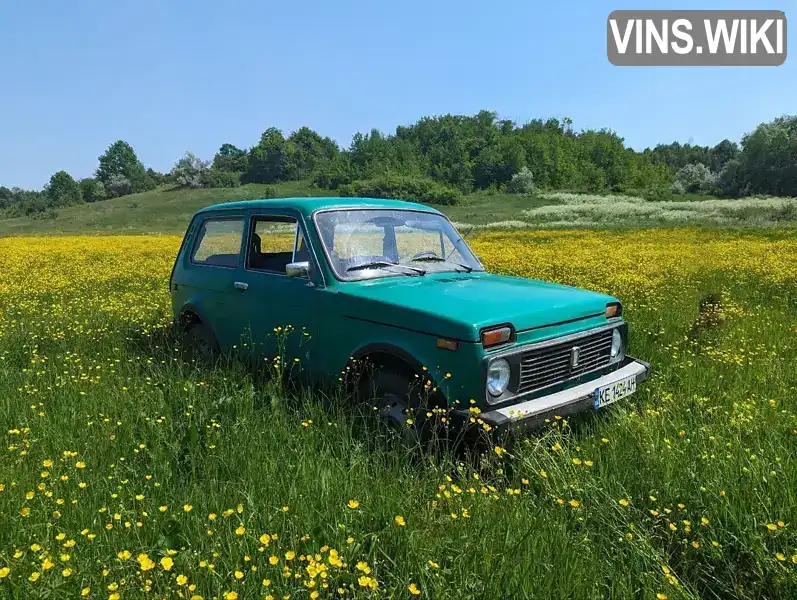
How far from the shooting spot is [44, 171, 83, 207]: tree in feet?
359

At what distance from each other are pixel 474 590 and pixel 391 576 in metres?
0.35

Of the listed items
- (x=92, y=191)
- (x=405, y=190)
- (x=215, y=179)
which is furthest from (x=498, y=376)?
(x=92, y=191)

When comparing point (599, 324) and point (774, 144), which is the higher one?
point (774, 144)

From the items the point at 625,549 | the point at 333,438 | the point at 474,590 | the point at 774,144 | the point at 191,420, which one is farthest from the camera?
the point at 774,144

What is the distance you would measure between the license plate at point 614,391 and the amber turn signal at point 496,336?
850 millimetres

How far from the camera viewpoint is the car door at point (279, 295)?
4.12m

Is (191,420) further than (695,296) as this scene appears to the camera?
No

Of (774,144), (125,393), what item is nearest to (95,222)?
(125,393)

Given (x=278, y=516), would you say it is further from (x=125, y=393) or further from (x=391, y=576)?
(x=125, y=393)

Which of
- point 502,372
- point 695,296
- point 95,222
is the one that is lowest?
point 695,296

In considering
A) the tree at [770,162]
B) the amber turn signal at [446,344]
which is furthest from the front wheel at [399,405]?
the tree at [770,162]

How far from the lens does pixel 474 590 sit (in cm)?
216

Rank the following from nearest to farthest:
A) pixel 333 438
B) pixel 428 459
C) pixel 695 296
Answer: pixel 428 459
pixel 333 438
pixel 695 296

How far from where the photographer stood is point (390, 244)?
4.63m
